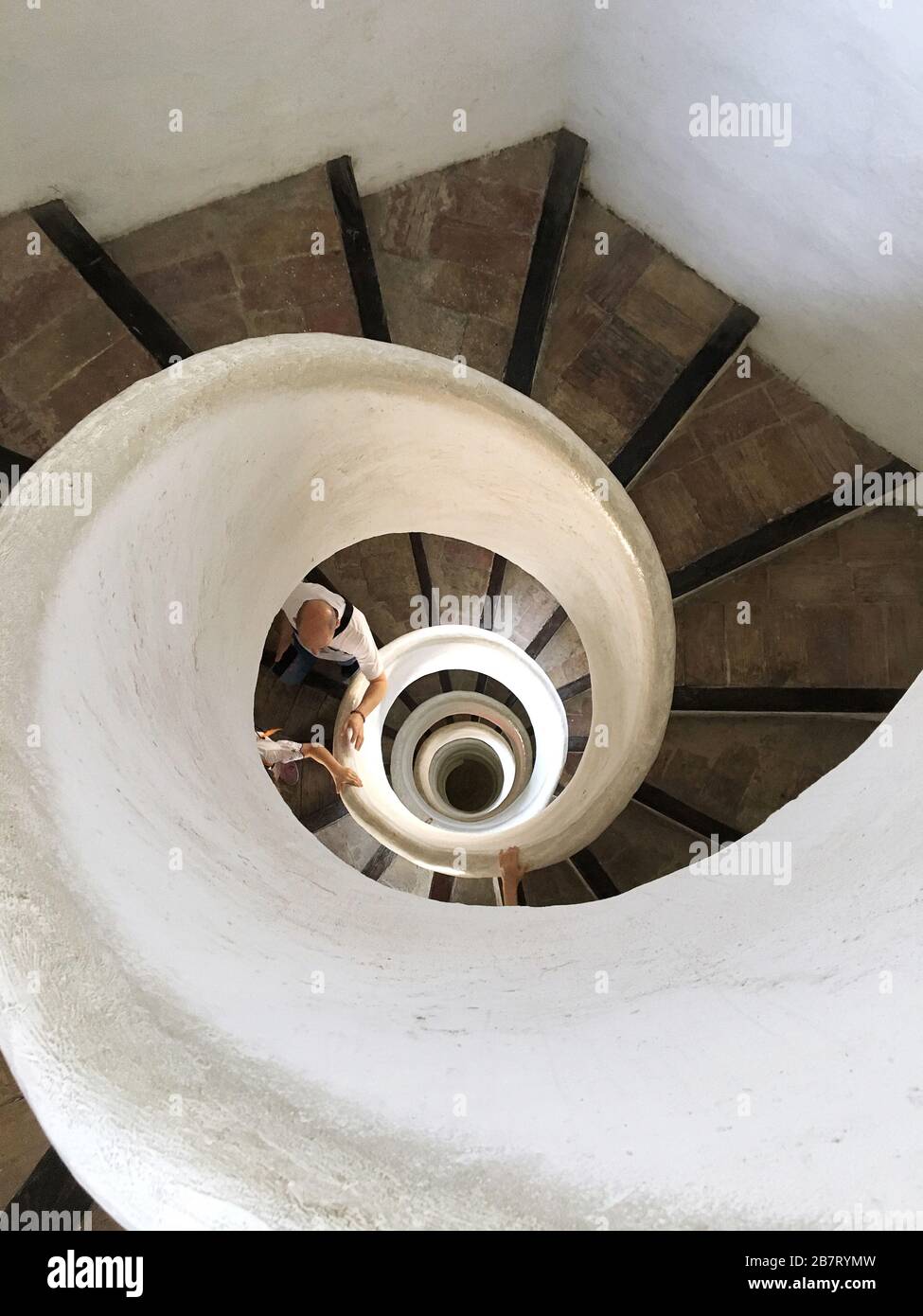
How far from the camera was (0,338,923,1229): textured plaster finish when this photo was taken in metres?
1.09

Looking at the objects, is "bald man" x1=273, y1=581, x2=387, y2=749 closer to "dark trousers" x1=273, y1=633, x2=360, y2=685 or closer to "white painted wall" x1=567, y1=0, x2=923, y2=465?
"dark trousers" x1=273, y1=633, x2=360, y2=685

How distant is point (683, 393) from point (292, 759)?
2.91 metres

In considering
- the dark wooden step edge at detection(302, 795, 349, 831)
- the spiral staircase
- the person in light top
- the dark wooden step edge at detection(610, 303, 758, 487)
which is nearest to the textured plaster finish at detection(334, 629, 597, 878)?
the person in light top

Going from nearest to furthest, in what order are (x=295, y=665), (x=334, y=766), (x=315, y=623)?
(x=315, y=623) < (x=334, y=766) < (x=295, y=665)

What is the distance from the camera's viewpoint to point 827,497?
480 centimetres

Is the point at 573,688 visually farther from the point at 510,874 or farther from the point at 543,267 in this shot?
the point at 543,267

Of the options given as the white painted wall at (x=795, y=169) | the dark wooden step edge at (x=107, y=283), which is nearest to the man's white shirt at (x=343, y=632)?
the dark wooden step edge at (x=107, y=283)

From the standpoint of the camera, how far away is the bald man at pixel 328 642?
4.41 meters

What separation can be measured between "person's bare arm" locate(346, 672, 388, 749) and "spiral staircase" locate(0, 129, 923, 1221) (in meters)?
1.52

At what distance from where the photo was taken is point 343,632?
460 centimetres

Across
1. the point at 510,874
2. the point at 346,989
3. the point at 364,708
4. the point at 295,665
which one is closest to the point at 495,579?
the point at 364,708

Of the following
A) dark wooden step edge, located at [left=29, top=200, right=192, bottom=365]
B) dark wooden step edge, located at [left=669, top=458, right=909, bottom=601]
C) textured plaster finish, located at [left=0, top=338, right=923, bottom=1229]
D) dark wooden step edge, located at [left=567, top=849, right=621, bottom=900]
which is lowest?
textured plaster finish, located at [left=0, top=338, right=923, bottom=1229]

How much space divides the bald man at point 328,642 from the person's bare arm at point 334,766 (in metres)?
0.35

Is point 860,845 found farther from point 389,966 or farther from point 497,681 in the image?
point 497,681
